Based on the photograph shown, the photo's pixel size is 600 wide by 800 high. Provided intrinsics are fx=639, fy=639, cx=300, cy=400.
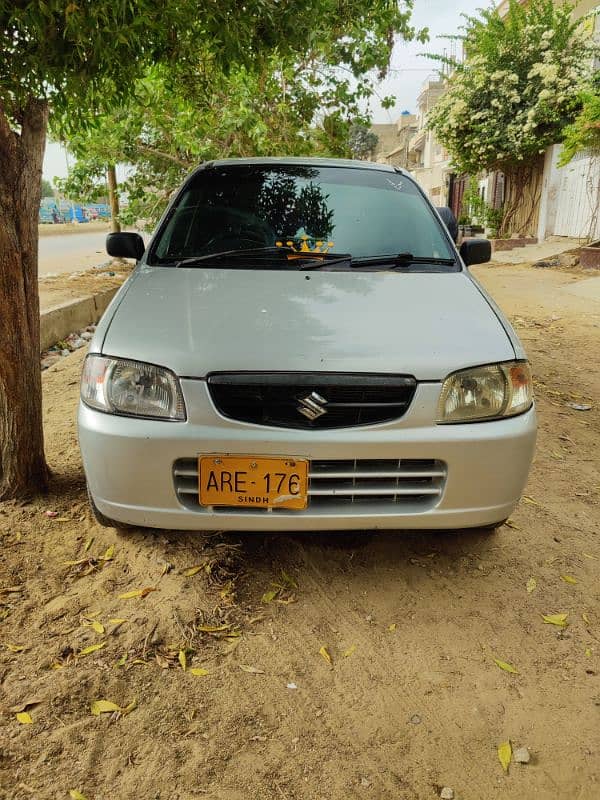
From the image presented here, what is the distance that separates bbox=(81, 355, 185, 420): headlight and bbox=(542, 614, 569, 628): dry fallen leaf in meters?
1.49

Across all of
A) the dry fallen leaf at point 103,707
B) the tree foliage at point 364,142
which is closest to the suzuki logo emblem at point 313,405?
the dry fallen leaf at point 103,707

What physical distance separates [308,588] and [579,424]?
2.83m

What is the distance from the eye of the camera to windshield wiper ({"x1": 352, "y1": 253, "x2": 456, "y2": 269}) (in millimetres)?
2900

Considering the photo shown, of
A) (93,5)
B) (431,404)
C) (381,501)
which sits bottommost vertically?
(381,501)

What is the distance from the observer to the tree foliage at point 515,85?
15.7 meters

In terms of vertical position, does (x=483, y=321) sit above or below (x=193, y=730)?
above

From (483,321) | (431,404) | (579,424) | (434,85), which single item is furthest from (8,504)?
(434,85)

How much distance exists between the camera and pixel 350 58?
944 cm

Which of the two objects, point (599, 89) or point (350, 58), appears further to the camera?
point (599, 89)

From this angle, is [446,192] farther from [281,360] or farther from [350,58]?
[281,360]

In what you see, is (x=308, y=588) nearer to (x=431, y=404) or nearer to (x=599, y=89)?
(x=431, y=404)

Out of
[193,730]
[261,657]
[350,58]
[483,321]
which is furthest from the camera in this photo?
[350,58]

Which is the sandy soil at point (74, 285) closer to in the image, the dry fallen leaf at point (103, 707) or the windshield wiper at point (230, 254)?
the windshield wiper at point (230, 254)

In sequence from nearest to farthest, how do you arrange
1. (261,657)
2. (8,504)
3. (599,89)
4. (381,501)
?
(261,657), (381,501), (8,504), (599,89)
